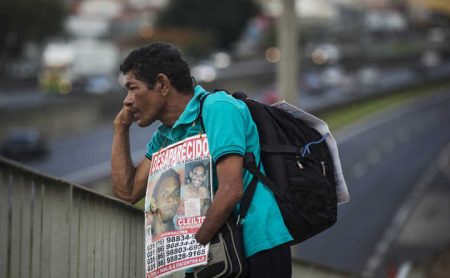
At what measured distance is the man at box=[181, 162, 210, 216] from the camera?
10.9 ft

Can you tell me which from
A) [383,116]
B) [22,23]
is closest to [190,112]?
[383,116]

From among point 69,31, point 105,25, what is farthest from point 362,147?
point 105,25

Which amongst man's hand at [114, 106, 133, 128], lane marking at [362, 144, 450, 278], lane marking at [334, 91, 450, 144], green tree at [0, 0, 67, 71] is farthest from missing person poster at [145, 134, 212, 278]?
green tree at [0, 0, 67, 71]

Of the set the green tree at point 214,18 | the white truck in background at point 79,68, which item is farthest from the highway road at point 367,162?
the green tree at point 214,18

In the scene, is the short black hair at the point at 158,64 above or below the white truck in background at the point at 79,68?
below

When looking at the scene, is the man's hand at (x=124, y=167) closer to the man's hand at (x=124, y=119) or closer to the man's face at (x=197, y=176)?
the man's hand at (x=124, y=119)

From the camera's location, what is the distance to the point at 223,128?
3270 millimetres

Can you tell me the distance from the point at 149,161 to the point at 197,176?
486mm

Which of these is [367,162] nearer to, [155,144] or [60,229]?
[155,144]

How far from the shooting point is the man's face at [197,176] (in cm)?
333

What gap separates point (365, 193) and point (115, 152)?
3485 centimetres

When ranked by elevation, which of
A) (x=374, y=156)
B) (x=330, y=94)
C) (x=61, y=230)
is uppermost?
(x=330, y=94)

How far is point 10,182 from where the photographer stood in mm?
3383

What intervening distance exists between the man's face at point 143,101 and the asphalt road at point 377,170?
20.9 m
